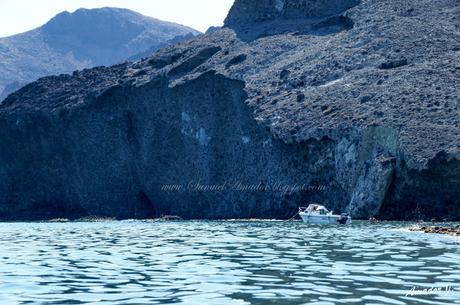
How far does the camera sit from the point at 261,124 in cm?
10781

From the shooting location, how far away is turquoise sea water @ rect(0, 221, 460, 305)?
80.7 ft

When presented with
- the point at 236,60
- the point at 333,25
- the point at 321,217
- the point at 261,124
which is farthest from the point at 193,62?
the point at 321,217

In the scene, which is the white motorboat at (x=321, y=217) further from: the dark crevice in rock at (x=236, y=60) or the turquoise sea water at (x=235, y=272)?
the dark crevice in rock at (x=236, y=60)

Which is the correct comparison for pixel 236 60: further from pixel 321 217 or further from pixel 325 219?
pixel 325 219

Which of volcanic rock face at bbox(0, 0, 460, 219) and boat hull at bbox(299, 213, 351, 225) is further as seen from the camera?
volcanic rock face at bbox(0, 0, 460, 219)

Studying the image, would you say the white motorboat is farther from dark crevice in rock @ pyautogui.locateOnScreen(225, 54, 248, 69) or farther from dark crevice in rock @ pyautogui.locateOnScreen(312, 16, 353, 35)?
dark crevice in rock @ pyautogui.locateOnScreen(312, 16, 353, 35)

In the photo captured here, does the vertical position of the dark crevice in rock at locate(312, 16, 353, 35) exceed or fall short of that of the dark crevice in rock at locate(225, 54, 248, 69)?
it exceeds it

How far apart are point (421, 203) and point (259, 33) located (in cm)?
6397

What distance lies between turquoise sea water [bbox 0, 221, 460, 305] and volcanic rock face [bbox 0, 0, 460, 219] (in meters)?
42.7

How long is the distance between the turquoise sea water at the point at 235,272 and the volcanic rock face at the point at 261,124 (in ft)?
140

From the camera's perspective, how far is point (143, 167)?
423 ft

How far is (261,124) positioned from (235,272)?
77.6 metres

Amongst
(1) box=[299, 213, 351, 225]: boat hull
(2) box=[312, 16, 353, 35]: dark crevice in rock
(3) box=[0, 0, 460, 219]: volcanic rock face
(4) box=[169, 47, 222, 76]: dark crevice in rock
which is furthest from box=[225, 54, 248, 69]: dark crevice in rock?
(1) box=[299, 213, 351, 225]: boat hull

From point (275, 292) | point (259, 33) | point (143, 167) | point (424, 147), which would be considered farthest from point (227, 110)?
point (275, 292)
